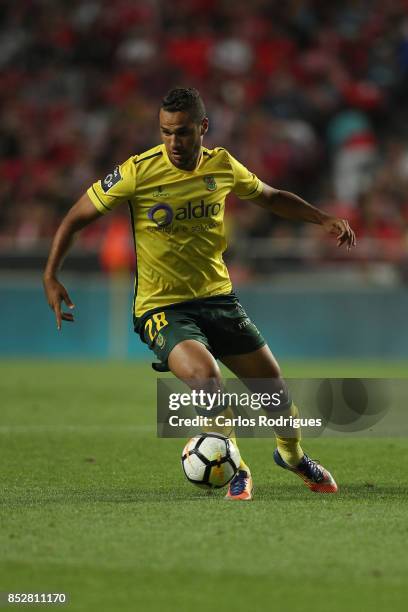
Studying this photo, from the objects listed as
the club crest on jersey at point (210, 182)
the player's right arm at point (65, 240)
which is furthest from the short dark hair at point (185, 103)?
the player's right arm at point (65, 240)

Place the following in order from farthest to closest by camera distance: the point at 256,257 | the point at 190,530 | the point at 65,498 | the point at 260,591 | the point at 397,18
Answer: the point at 397,18
the point at 256,257
the point at 65,498
the point at 190,530
the point at 260,591

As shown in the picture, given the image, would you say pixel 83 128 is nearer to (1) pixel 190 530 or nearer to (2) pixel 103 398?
(2) pixel 103 398

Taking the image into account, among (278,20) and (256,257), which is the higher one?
(278,20)

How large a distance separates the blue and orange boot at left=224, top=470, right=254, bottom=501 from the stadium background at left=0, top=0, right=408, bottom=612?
0.45 feet

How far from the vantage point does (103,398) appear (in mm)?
11938

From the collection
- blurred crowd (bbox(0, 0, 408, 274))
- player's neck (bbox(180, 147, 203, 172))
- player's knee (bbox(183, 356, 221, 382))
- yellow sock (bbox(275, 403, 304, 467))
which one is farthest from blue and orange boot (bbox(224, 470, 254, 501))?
blurred crowd (bbox(0, 0, 408, 274))

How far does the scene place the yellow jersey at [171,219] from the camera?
21.1 ft

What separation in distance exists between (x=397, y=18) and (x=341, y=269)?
4671mm

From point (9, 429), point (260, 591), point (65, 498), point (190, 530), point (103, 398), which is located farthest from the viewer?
point (103, 398)

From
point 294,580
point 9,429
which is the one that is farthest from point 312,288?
point 294,580

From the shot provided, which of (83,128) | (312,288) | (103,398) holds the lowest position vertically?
(103,398)

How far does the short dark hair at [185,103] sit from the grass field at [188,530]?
1.92 metres

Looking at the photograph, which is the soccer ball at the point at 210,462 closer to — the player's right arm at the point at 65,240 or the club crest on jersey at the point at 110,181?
the player's right arm at the point at 65,240

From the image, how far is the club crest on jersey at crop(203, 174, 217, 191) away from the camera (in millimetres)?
6547
